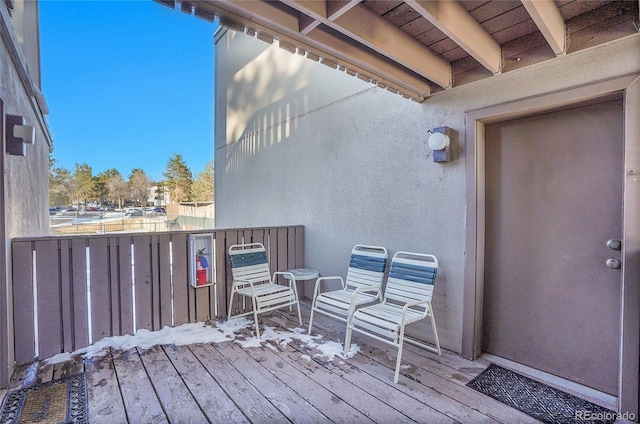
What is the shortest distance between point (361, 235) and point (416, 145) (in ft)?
3.91

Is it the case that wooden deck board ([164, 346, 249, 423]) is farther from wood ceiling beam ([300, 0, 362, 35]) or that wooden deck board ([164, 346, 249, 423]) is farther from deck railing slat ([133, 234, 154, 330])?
wood ceiling beam ([300, 0, 362, 35])

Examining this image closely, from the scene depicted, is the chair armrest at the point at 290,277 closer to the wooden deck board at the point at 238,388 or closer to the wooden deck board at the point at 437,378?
the wooden deck board at the point at 437,378

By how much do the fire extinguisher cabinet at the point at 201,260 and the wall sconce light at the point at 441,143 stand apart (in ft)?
8.48

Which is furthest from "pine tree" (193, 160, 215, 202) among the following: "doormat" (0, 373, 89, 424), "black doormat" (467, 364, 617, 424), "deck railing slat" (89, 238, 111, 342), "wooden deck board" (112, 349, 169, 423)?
"black doormat" (467, 364, 617, 424)

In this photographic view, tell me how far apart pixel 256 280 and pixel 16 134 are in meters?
2.43

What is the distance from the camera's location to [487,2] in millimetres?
1806

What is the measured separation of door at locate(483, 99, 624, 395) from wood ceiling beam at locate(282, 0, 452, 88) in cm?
80

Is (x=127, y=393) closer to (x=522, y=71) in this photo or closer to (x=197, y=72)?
(x=522, y=71)

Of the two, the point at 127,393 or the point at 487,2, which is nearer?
the point at 487,2

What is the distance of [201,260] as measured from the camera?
11.3ft

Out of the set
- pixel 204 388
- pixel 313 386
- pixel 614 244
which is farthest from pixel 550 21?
pixel 204 388

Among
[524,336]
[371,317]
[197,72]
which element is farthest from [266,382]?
[197,72]

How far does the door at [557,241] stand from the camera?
207 cm

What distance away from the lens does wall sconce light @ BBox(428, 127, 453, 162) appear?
8.67ft
